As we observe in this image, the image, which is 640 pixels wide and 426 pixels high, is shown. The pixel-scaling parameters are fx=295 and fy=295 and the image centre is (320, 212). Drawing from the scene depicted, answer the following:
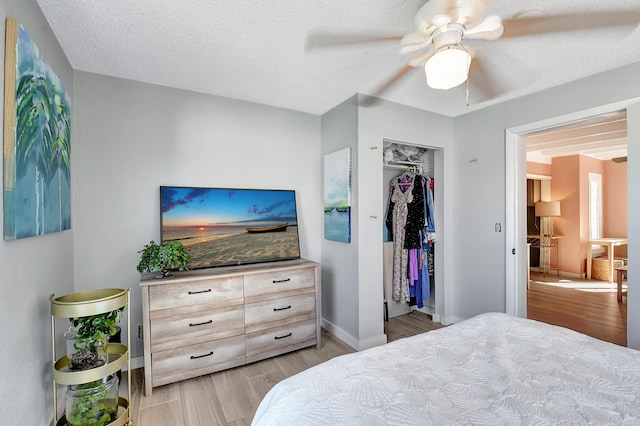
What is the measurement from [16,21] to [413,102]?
2868mm

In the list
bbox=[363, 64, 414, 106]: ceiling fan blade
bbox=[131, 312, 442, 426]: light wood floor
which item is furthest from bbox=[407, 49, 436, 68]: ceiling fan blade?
bbox=[131, 312, 442, 426]: light wood floor

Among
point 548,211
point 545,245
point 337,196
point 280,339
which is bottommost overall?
point 280,339

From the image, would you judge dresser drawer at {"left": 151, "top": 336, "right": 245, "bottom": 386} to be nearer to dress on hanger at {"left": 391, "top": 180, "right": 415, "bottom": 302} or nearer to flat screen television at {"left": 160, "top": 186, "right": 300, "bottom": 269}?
flat screen television at {"left": 160, "top": 186, "right": 300, "bottom": 269}

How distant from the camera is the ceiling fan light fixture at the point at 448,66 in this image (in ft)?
4.47

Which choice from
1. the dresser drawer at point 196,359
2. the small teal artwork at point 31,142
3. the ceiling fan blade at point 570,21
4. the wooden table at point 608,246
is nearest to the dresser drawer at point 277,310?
the dresser drawer at point 196,359

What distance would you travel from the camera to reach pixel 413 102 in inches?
119

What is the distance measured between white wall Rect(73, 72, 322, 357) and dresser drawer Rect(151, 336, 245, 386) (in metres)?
0.49

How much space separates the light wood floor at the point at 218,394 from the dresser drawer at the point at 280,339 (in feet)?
0.26

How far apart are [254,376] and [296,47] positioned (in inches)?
97.6

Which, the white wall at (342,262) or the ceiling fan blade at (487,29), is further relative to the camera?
the white wall at (342,262)

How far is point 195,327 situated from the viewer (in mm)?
2281

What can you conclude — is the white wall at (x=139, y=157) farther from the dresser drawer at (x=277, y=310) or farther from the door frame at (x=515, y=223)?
the door frame at (x=515, y=223)

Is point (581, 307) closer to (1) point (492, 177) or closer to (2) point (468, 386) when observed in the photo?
(1) point (492, 177)

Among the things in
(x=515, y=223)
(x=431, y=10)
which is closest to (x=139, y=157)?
(x=431, y=10)
